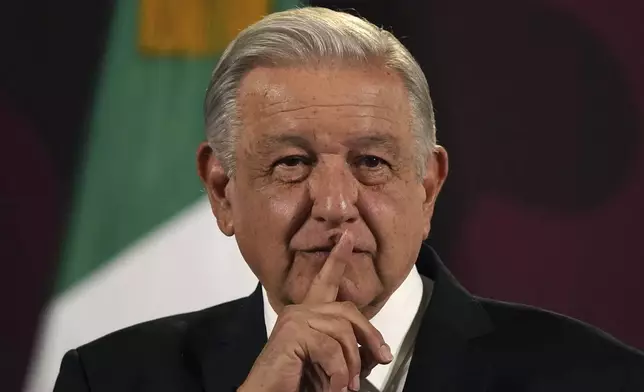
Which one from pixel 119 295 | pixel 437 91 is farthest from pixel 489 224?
pixel 119 295

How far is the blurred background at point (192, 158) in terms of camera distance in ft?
6.03

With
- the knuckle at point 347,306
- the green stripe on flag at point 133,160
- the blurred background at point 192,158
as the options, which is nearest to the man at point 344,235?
the knuckle at point 347,306

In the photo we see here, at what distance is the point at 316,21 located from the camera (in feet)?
4.73

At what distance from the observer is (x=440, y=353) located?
1.47 m

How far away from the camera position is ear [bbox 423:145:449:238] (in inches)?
59.2

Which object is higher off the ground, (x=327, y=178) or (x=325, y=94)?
(x=325, y=94)

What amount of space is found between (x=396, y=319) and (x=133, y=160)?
0.75 meters

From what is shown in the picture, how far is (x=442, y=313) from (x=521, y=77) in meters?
0.58

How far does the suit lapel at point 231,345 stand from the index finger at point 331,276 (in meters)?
0.31

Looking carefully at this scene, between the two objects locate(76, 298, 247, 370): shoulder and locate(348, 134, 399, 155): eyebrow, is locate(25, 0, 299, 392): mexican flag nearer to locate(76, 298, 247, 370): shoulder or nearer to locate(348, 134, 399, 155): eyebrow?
locate(76, 298, 247, 370): shoulder

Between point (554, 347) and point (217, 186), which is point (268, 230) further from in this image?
point (554, 347)

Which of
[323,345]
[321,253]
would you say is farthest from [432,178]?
[323,345]

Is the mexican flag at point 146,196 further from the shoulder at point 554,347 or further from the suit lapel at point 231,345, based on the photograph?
the shoulder at point 554,347

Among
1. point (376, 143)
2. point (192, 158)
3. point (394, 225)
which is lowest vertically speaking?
point (192, 158)
